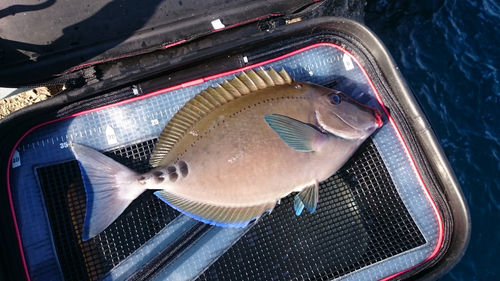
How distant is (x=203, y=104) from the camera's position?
2637mm

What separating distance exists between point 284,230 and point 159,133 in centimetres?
137

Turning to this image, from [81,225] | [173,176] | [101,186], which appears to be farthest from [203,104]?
[81,225]

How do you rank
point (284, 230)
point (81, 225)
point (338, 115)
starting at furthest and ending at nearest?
point (284, 230), point (81, 225), point (338, 115)

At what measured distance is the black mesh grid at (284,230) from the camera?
2861mm

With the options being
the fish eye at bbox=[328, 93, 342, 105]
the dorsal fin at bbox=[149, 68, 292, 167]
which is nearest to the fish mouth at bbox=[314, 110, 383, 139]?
the fish eye at bbox=[328, 93, 342, 105]

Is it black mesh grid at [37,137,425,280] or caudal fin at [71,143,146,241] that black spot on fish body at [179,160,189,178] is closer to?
caudal fin at [71,143,146,241]

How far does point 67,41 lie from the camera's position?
10.1ft

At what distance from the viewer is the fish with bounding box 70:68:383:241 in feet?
8.43

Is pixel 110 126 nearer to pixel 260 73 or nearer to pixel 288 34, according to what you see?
pixel 260 73

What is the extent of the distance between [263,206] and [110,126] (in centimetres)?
148

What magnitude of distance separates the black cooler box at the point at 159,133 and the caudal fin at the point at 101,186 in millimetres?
319

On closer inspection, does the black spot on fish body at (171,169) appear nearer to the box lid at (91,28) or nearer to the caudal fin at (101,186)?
the caudal fin at (101,186)

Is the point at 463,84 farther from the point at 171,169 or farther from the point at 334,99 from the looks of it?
the point at 171,169

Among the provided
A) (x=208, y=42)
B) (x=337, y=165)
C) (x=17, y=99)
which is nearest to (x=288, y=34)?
(x=208, y=42)
